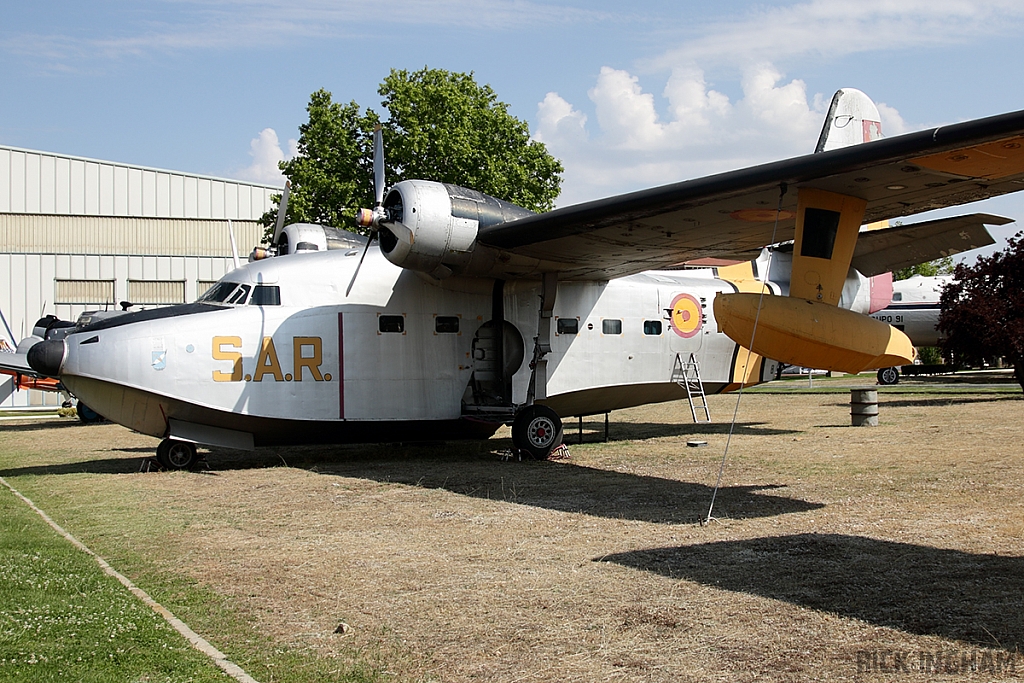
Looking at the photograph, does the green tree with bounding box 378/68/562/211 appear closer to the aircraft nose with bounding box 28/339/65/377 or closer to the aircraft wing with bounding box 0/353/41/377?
the aircraft wing with bounding box 0/353/41/377

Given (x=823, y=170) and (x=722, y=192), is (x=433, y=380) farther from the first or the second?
(x=823, y=170)

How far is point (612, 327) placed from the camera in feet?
51.4

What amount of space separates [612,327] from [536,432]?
2742 millimetres

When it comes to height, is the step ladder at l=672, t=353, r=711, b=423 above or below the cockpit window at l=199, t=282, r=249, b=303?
below

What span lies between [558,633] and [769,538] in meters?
3.04

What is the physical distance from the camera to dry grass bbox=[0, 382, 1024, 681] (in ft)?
15.9

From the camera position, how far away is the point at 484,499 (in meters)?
10.1

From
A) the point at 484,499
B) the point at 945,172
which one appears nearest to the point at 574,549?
the point at 484,499

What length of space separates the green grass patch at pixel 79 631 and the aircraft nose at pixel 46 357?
539 centimetres

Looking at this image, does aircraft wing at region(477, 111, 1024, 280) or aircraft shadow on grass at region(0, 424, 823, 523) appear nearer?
aircraft wing at region(477, 111, 1024, 280)

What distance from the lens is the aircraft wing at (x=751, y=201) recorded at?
26.9ft

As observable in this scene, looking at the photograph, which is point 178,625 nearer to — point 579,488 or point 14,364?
point 579,488

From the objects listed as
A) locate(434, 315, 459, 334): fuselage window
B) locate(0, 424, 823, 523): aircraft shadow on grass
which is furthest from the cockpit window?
locate(434, 315, 459, 334): fuselage window

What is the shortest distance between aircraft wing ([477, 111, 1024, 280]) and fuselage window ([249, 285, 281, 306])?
325 cm
